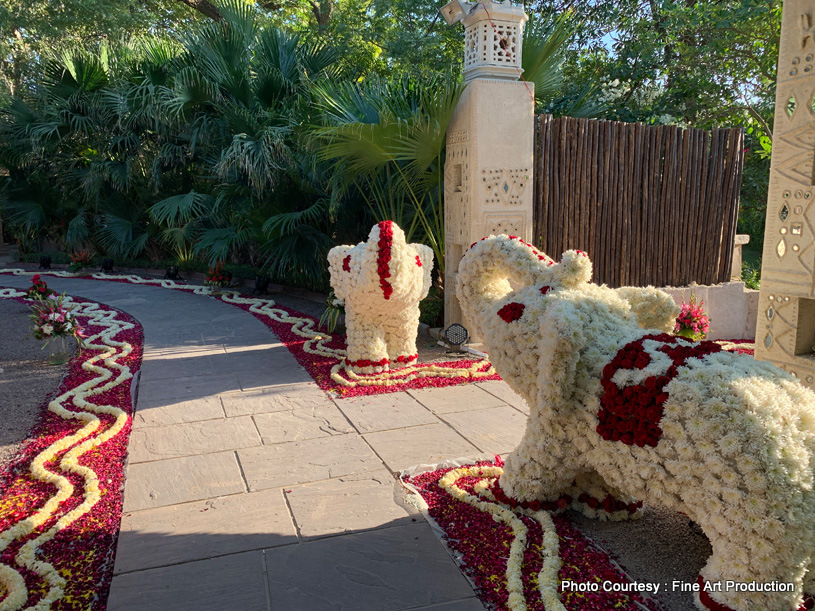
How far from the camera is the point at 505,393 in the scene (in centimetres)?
492

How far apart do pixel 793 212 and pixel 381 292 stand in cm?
303

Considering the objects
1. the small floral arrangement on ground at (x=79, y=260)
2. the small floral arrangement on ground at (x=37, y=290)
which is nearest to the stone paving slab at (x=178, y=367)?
the small floral arrangement on ground at (x=37, y=290)

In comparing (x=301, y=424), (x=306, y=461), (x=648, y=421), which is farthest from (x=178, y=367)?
(x=648, y=421)

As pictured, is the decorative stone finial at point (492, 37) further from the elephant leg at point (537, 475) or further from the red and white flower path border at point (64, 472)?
the red and white flower path border at point (64, 472)

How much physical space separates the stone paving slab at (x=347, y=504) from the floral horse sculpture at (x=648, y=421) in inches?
23.6

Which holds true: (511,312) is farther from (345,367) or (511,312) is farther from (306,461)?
(345,367)

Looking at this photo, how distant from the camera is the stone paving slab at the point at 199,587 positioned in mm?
2312

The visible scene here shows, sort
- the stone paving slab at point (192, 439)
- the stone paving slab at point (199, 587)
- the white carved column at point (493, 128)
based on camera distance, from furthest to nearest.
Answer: the white carved column at point (493, 128)
the stone paving slab at point (192, 439)
the stone paving slab at point (199, 587)

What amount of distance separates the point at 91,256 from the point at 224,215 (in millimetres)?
6086

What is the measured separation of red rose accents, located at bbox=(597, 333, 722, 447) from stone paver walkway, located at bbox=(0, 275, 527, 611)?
89 centimetres

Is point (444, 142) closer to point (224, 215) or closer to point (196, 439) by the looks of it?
point (196, 439)

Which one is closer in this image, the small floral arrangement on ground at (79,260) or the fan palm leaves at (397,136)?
the fan palm leaves at (397,136)

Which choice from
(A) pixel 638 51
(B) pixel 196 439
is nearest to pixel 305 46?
(A) pixel 638 51

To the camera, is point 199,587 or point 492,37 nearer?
point 199,587
